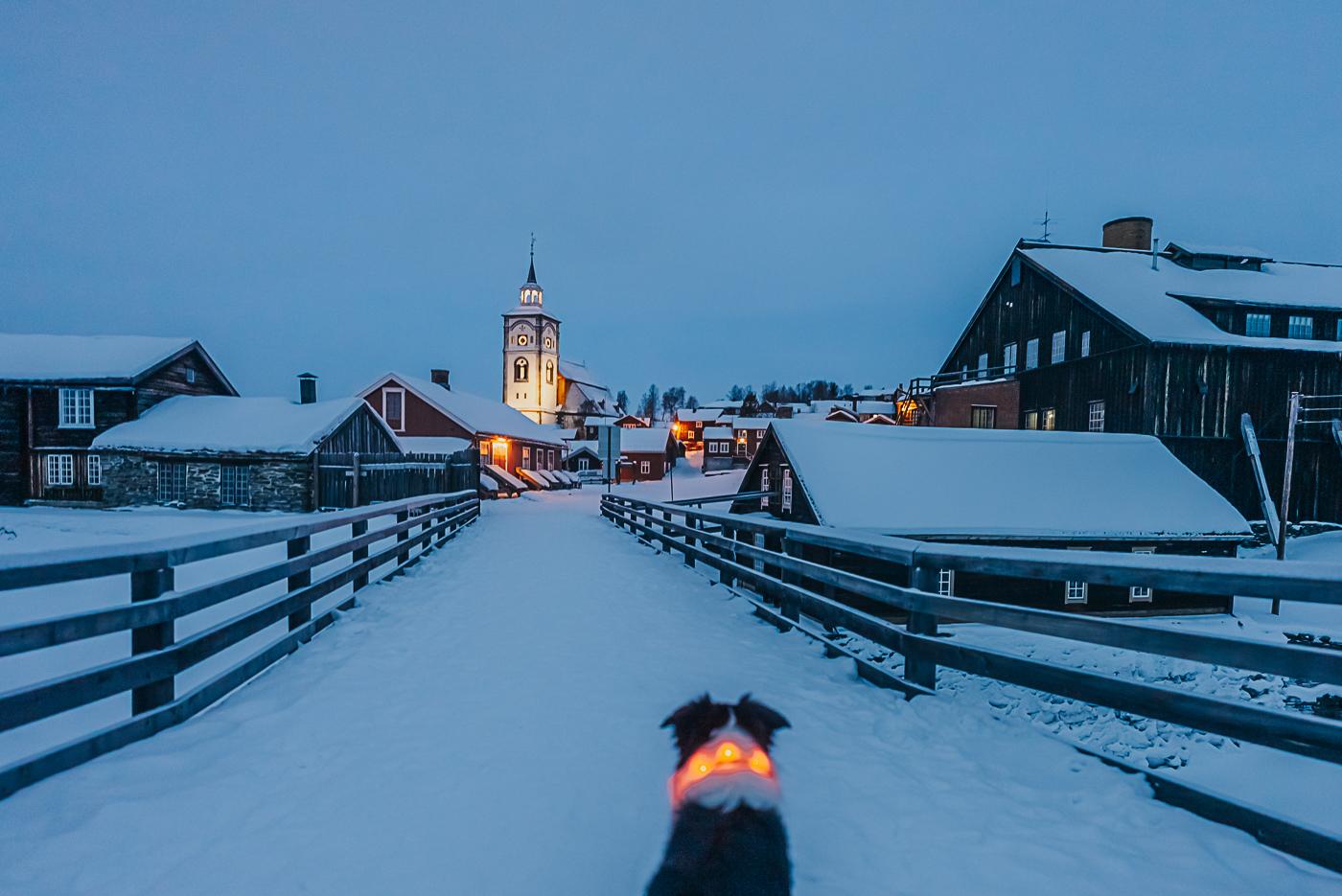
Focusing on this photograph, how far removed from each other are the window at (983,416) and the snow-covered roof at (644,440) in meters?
32.9

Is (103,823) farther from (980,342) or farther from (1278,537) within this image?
(980,342)

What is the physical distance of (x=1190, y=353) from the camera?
2350cm

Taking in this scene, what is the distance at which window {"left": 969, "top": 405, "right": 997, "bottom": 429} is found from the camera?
31234mm

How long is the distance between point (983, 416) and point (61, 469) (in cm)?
4005

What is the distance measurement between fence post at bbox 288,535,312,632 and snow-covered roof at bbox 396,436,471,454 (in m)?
30.6

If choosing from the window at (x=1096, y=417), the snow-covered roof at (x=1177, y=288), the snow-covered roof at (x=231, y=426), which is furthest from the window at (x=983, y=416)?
the snow-covered roof at (x=231, y=426)

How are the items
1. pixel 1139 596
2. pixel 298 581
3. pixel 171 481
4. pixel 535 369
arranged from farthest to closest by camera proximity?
pixel 535 369, pixel 171 481, pixel 1139 596, pixel 298 581

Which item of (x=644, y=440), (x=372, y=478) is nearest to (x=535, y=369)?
(x=644, y=440)

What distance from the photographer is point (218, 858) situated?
251 cm

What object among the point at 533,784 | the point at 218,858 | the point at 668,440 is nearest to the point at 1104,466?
the point at 533,784

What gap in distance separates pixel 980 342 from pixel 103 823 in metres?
36.9

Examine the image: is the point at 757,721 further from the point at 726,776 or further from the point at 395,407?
the point at 395,407

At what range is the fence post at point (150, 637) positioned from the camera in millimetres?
3486

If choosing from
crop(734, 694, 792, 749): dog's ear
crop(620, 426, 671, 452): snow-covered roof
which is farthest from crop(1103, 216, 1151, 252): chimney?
crop(734, 694, 792, 749): dog's ear
